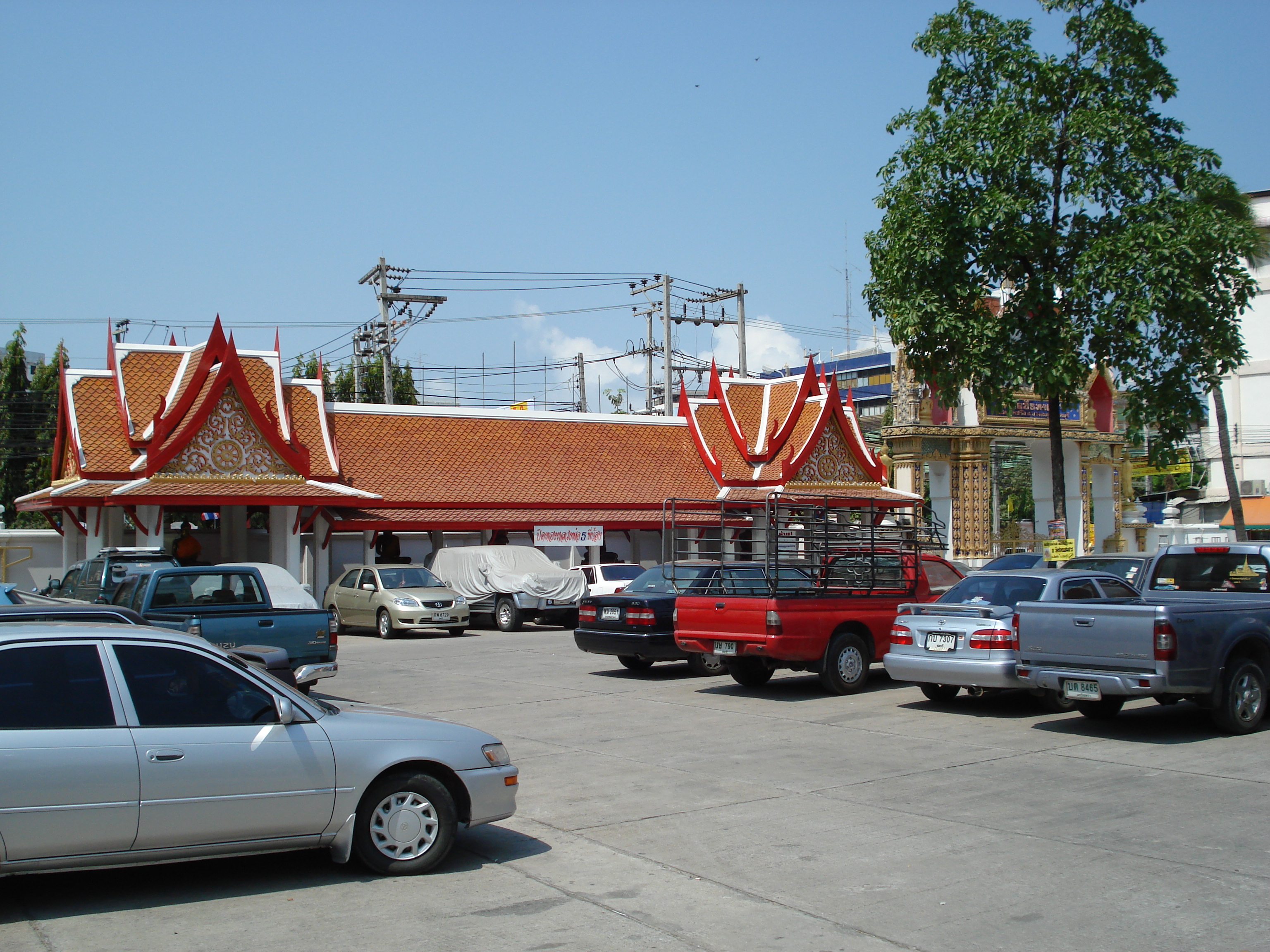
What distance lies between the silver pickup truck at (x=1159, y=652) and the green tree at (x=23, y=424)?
4100cm

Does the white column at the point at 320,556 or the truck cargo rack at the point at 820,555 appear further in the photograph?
the white column at the point at 320,556

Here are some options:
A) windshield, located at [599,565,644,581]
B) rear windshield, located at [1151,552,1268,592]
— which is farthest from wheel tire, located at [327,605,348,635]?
rear windshield, located at [1151,552,1268,592]

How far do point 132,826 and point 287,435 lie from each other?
24.9 m

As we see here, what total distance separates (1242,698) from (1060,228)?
40.1 feet

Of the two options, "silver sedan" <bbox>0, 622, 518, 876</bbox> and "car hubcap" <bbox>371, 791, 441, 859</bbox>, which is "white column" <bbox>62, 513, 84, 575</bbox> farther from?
"car hubcap" <bbox>371, 791, 441, 859</bbox>

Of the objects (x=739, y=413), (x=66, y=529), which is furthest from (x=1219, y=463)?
(x=66, y=529)

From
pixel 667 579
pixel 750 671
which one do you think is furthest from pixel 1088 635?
pixel 667 579

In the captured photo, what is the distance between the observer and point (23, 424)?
44500 mm

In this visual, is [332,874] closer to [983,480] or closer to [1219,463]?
[983,480]

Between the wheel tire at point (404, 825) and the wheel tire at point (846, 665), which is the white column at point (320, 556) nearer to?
the wheel tire at point (846, 665)

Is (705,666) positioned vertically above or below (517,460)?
below

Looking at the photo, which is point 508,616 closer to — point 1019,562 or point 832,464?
point 1019,562

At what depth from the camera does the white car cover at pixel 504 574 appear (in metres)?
27.0

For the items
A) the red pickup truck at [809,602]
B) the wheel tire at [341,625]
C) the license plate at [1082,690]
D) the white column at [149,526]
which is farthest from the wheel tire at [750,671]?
the white column at [149,526]
